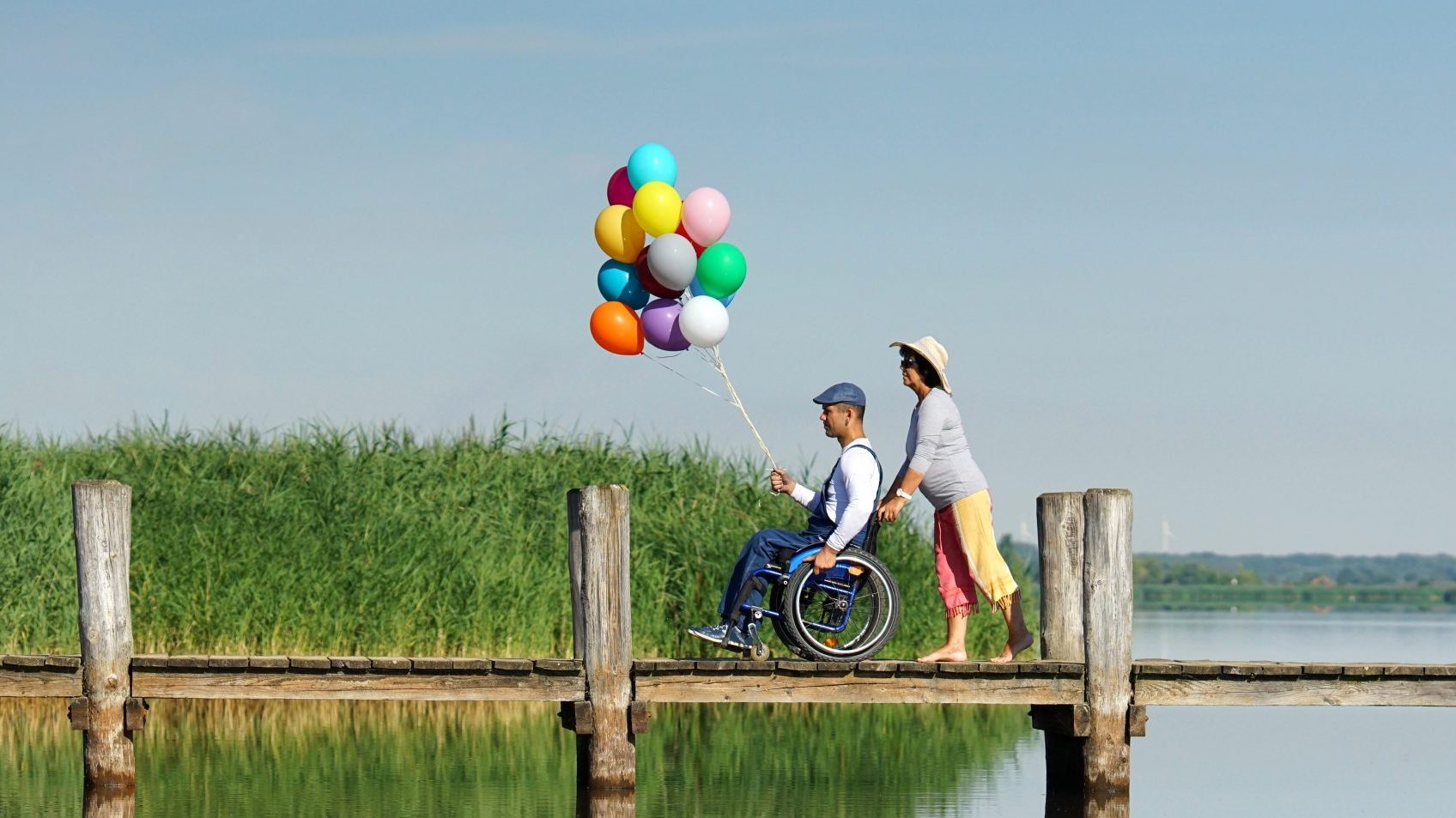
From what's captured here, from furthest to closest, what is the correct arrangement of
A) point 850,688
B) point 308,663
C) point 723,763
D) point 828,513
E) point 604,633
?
1. point 723,763
2. point 308,663
3. point 604,633
4. point 850,688
5. point 828,513

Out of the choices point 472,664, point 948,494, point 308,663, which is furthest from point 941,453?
point 308,663

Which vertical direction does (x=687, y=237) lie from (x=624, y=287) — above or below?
above

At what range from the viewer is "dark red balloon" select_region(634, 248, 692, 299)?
34.1ft

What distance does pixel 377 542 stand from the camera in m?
14.2

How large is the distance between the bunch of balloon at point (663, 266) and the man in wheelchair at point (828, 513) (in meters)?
1.10

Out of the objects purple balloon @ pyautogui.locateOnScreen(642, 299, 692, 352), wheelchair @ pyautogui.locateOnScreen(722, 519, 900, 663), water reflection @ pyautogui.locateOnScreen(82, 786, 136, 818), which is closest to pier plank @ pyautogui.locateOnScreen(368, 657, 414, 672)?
water reflection @ pyautogui.locateOnScreen(82, 786, 136, 818)

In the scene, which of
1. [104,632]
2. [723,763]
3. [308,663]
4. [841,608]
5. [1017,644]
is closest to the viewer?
[841,608]

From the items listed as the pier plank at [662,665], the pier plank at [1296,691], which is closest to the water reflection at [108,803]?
the pier plank at [662,665]

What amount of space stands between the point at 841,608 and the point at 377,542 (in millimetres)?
5612

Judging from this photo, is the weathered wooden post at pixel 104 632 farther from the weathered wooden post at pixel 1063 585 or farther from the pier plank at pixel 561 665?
the weathered wooden post at pixel 1063 585

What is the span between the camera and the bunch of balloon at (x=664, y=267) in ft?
33.3

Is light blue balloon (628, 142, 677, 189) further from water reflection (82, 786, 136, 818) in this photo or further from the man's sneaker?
water reflection (82, 786, 136, 818)

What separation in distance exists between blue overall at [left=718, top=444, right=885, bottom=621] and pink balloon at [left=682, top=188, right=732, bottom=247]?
165 centimetres

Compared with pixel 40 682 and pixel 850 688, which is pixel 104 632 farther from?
pixel 850 688
